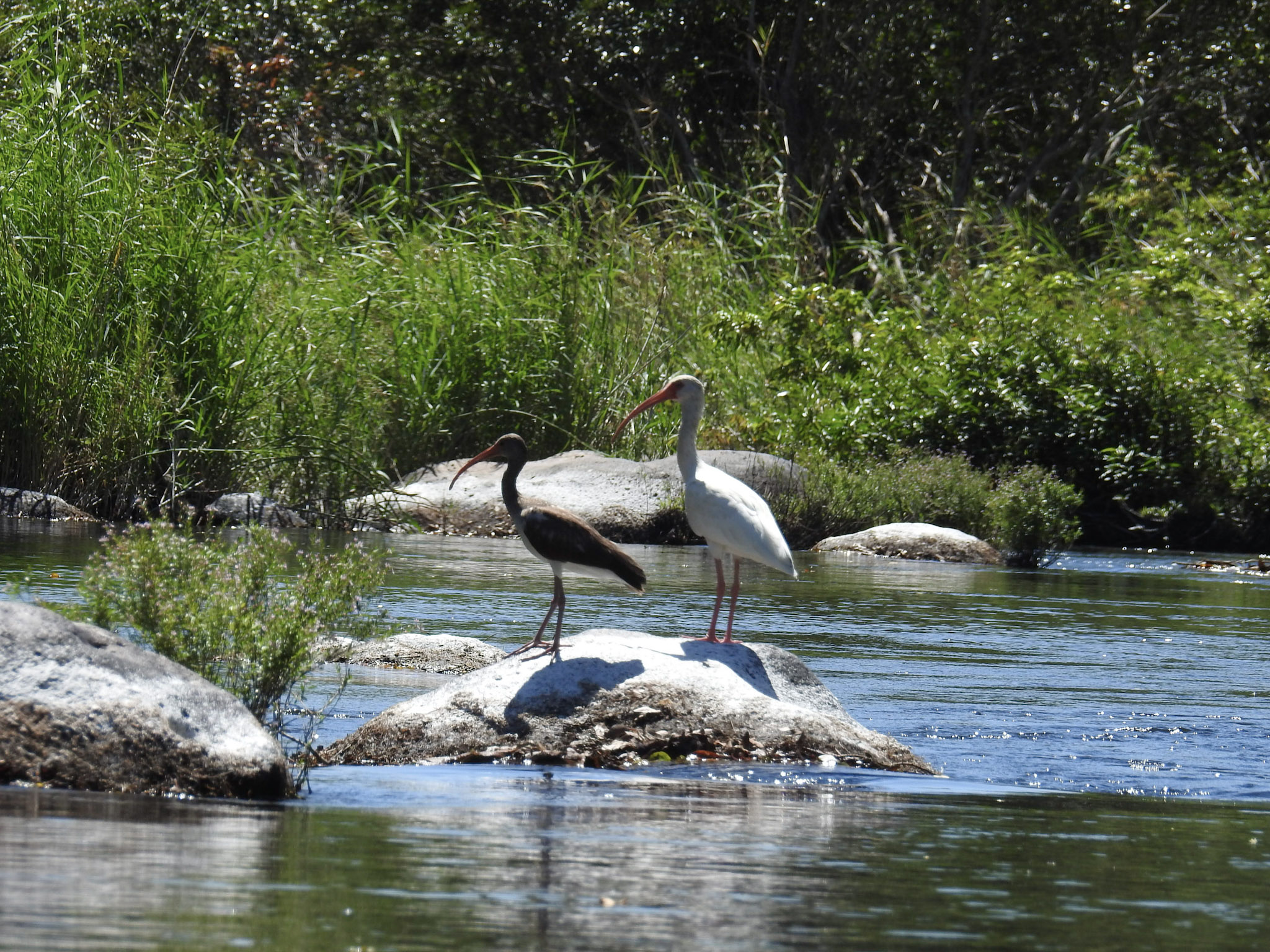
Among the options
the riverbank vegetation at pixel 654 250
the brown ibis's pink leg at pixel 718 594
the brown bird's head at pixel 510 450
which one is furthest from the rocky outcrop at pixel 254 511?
the brown ibis's pink leg at pixel 718 594

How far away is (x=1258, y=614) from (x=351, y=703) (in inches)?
389

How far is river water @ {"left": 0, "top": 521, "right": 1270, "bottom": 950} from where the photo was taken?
491 cm

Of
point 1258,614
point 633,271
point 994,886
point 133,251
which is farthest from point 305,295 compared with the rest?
point 994,886

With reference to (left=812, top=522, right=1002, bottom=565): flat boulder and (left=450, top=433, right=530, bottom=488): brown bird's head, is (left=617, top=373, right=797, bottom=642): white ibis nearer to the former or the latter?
(left=450, top=433, right=530, bottom=488): brown bird's head

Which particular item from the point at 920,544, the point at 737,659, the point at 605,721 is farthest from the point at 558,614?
Result: the point at 920,544

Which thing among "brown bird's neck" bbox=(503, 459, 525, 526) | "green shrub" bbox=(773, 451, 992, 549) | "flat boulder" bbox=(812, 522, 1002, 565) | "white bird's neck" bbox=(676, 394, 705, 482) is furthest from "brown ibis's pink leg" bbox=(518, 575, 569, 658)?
"green shrub" bbox=(773, 451, 992, 549)

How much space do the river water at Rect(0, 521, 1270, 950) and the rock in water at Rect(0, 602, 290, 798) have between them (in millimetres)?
162

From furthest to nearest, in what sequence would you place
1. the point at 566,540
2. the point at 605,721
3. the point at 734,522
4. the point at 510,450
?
the point at 510,450
the point at 734,522
the point at 566,540
the point at 605,721

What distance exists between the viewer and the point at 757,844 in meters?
6.26

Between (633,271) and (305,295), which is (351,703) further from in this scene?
(633,271)

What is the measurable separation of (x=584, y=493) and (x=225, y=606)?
1465cm

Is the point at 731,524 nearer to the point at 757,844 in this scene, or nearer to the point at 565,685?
the point at 565,685

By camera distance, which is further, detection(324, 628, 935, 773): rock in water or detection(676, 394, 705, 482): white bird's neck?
detection(676, 394, 705, 482): white bird's neck

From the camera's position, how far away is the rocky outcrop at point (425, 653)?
10.8 meters
